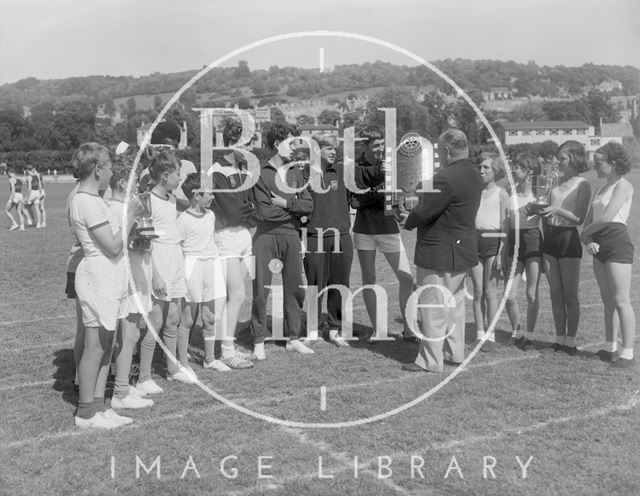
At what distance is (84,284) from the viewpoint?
518cm

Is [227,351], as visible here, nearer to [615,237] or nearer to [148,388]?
[148,388]

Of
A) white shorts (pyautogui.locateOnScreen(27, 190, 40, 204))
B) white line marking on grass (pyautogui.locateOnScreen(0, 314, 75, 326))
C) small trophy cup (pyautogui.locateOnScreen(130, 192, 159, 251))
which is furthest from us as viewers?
white shorts (pyautogui.locateOnScreen(27, 190, 40, 204))

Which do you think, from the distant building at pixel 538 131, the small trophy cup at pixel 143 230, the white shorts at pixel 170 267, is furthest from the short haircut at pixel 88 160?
the distant building at pixel 538 131

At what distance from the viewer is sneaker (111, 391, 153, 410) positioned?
18.6ft

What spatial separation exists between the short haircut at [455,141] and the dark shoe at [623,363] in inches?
94.8

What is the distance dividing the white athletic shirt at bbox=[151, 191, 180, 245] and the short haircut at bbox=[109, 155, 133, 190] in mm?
423

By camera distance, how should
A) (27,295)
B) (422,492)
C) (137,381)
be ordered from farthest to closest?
(27,295)
(137,381)
(422,492)

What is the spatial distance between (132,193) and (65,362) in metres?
2.24

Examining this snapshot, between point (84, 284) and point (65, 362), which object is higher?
point (84, 284)

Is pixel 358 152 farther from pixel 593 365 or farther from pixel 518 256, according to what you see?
pixel 593 365

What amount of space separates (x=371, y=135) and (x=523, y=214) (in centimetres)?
179

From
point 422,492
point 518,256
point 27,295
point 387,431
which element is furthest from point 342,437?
point 27,295

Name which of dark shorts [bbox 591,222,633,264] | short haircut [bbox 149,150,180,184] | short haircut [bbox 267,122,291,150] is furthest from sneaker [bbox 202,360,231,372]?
dark shorts [bbox 591,222,633,264]

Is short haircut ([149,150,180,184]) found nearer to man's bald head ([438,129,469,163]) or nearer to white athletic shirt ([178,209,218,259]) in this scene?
white athletic shirt ([178,209,218,259])
